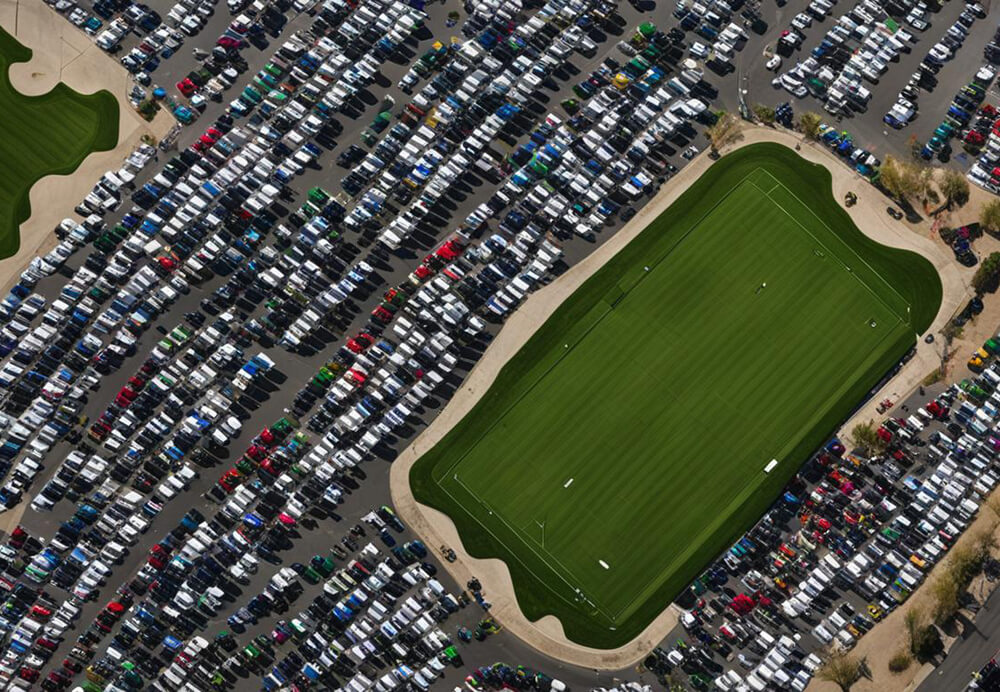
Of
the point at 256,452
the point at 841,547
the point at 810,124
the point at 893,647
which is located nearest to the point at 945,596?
the point at 893,647

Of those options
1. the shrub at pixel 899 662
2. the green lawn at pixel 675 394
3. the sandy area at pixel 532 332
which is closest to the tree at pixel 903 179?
the sandy area at pixel 532 332

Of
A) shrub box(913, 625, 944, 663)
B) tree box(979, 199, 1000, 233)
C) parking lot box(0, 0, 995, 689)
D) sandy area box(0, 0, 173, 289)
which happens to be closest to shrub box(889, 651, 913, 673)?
shrub box(913, 625, 944, 663)

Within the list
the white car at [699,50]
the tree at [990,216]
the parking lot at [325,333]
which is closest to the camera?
the parking lot at [325,333]

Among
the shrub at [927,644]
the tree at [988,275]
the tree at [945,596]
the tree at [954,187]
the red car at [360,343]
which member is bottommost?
the red car at [360,343]

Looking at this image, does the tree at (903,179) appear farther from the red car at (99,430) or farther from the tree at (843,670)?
the red car at (99,430)

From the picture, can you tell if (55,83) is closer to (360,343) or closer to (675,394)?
(360,343)

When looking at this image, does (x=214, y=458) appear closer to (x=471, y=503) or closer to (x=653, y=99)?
(x=471, y=503)
